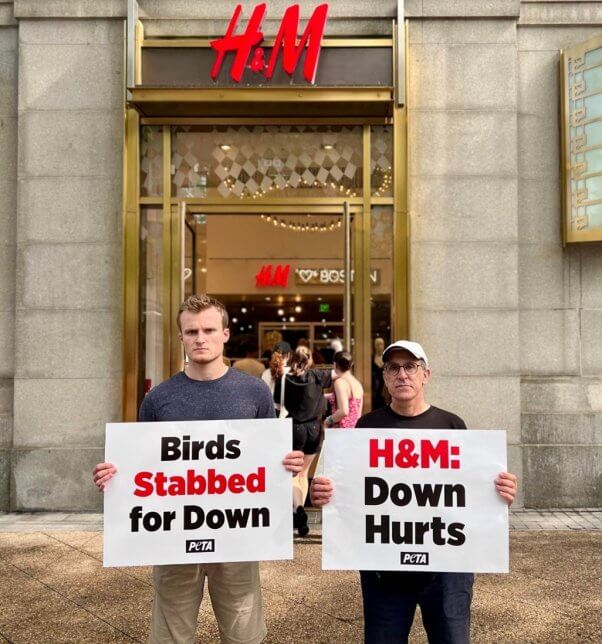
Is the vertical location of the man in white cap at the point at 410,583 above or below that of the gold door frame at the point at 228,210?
below

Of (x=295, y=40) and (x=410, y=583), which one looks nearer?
(x=410, y=583)

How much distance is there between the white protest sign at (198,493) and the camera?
119 inches

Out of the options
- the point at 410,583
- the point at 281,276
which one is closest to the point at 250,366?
the point at 410,583

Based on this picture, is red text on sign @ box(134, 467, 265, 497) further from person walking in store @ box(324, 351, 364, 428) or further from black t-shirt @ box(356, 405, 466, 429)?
person walking in store @ box(324, 351, 364, 428)

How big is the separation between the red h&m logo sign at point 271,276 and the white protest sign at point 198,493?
10.4 meters

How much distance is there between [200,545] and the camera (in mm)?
3027

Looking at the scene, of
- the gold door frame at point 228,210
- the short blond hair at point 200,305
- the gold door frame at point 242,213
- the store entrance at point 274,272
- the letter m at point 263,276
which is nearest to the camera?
the short blond hair at point 200,305

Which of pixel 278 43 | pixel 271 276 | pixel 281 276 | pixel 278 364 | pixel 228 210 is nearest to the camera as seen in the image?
pixel 278 364

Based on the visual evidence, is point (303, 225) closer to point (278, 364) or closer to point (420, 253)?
point (420, 253)

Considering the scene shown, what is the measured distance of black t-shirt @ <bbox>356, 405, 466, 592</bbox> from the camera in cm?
292

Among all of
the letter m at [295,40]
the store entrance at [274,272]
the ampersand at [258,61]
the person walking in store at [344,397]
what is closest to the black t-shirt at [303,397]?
the person walking in store at [344,397]

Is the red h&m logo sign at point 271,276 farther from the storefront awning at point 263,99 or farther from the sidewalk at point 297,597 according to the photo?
the sidewalk at point 297,597

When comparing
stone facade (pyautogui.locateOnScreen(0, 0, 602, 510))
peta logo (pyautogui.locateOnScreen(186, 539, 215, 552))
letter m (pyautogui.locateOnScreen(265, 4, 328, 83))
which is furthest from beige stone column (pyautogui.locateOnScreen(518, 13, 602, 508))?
peta logo (pyautogui.locateOnScreen(186, 539, 215, 552))

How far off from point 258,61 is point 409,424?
234 inches
